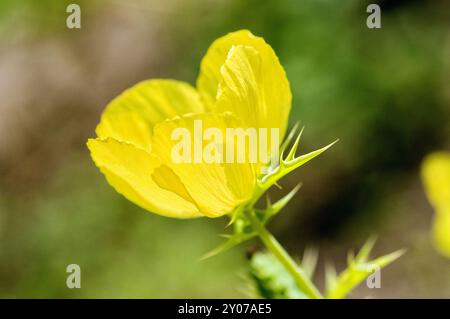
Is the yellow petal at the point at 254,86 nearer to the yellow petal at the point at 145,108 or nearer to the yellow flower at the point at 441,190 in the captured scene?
the yellow petal at the point at 145,108

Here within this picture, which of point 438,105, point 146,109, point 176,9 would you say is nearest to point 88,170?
point 176,9

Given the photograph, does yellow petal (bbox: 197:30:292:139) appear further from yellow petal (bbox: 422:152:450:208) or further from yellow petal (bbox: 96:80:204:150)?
yellow petal (bbox: 422:152:450:208)

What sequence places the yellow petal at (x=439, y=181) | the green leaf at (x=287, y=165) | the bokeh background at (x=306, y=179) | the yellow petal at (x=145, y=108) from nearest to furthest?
the green leaf at (x=287, y=165) < the yellow petal at (x=145, y=108) < the yellow petal at (x=439, y=181) < the bokeh background at (x=306, y=179)

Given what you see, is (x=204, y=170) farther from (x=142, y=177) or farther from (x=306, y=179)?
(x=306, y=179)

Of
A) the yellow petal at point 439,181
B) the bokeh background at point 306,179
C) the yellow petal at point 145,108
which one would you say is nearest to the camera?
the yellow petal at point 145,108

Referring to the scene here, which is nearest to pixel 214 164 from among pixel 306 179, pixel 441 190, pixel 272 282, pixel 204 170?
pixel 204 170

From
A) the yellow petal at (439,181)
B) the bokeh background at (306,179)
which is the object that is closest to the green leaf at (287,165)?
the yellow petal at (439,181)

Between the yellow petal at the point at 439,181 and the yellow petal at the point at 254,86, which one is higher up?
the yellow petal at the point at 439,181
